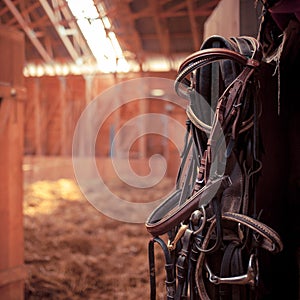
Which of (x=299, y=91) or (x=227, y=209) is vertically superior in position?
(x=299, y=91)

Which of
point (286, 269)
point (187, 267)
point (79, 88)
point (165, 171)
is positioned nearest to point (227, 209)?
point (187, 267)

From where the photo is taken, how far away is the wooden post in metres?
2.36

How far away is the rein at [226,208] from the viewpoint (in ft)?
3.36

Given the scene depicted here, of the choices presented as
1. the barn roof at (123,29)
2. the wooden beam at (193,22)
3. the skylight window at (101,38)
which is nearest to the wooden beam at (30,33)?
the barn roof at (123,29)

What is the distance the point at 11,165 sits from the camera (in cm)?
242

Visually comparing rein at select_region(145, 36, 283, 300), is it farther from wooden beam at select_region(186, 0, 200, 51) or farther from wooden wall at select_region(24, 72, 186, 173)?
wooden wall at select_region(24, 72, 186, 173)

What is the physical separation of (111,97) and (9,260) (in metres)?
6.06

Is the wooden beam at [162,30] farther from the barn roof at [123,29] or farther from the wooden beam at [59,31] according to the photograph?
the wooden beam at [59,31]

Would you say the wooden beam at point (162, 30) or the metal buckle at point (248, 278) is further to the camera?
the wooden beam at point (162, 30)

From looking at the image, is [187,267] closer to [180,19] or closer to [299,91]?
[299,91]

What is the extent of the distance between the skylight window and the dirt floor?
7.12 ft

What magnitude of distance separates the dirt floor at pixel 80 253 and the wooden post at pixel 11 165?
0.52 m

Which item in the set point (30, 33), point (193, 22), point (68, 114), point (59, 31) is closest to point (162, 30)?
point (193, 22)

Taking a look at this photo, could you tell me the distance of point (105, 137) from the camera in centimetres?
894
